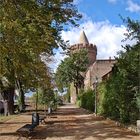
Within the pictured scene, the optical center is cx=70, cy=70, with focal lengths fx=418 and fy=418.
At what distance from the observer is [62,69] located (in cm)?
10344

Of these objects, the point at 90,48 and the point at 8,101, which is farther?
the point at 90,48

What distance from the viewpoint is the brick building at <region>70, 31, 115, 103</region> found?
94375 mm

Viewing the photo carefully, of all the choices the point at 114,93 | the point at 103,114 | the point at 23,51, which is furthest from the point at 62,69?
the point at 23,51

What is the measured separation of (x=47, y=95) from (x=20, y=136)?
26331 millimetres

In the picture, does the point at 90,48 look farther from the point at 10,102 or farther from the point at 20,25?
the point at 20,25

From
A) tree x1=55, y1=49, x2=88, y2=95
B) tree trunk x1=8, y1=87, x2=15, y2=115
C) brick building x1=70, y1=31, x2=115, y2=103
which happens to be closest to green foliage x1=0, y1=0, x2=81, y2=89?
tree trunk x1=8, y1=87, x2=15, y2=115

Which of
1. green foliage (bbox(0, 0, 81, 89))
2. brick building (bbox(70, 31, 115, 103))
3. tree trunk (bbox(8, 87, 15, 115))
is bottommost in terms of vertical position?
tree trunk (bbox(8, 87, 15, 115))

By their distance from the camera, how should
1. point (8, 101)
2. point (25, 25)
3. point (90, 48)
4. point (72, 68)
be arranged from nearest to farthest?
point (25, 25) → point (8, 101) → point (72, 68) → point (90, 48)

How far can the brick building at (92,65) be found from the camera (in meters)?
94.4

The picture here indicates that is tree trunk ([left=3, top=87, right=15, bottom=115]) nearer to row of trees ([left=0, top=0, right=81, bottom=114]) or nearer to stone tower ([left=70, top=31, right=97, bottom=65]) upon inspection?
row of trees ([left=0, top=0, right=81, bottom=114])

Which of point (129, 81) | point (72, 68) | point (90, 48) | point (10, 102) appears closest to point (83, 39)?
point (90, 48)

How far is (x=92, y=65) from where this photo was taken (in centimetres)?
10044

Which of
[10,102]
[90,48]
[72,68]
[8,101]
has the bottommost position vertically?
[10,102]

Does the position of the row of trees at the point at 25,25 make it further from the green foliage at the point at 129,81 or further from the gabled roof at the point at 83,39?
the gabled roof at the point at 83,39
